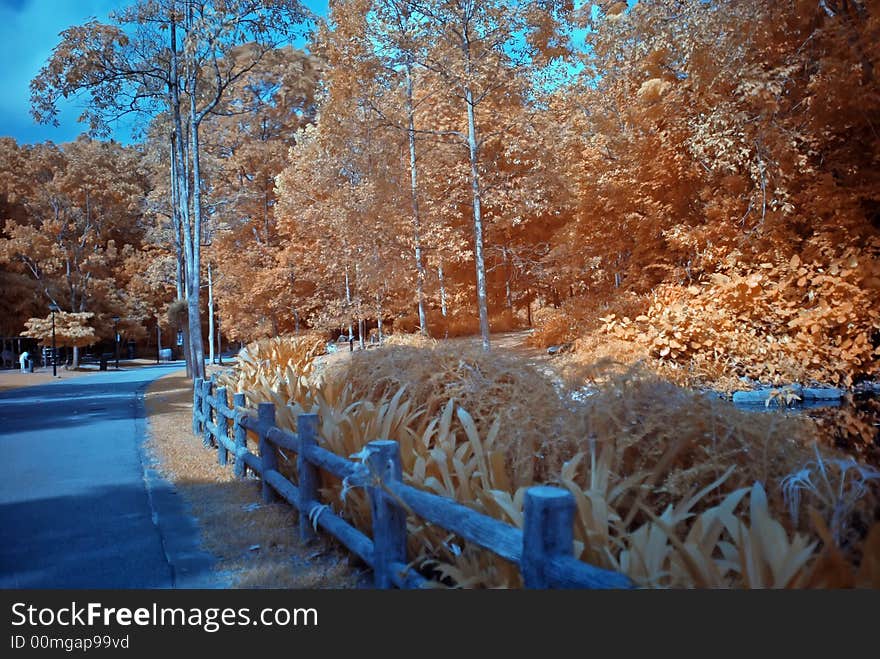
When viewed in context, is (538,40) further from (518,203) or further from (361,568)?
(361,568)

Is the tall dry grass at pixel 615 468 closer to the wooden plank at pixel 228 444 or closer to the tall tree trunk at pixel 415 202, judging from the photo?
the wooden plank at pixel 228 444

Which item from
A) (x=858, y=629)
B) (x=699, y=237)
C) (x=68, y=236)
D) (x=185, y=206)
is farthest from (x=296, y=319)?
(x=858, y=629)

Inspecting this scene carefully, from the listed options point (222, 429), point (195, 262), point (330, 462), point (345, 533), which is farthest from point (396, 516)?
point (195, 262)

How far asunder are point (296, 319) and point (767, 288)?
14.7 metres

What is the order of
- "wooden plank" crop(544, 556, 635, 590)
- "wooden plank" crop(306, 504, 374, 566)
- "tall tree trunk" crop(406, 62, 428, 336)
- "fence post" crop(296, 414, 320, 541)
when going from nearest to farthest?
"wooden plank" crop(544, 556, 635, 590) < "wooden plank" crop(306, 504, 374, 566) < "fence post" crop(296, 414, 320, 541) < "tall tree trunk" crop(406, 62, 428, 336)

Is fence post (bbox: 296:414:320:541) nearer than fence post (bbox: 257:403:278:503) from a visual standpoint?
Yes

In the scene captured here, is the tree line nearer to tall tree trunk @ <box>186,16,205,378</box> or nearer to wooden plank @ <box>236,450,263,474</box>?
tall tree trunk @ <box>186,16,205,378</box>

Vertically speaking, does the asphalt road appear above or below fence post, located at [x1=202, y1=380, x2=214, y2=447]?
below

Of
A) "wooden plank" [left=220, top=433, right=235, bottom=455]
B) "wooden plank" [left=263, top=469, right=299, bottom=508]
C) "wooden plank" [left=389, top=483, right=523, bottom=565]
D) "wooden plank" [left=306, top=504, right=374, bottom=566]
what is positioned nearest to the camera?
"wooden plank" [left=389, top=483, right=523, bottom=565]

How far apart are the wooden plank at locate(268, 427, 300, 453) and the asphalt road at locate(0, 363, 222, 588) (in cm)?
66

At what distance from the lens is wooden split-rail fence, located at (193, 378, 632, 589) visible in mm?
1667

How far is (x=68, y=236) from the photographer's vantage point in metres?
22.8

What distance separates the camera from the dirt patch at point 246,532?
283 cm

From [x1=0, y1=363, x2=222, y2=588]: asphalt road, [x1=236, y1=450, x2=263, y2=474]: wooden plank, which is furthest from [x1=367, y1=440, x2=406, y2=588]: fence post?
[x1=236, y1=450, x2=263, y2=474]: wooden plank
